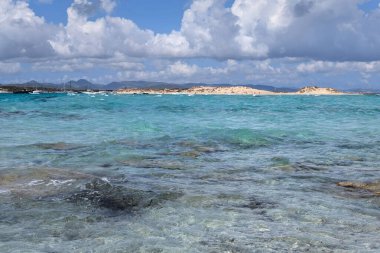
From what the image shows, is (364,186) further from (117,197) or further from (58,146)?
(58,146)

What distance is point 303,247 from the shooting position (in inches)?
283

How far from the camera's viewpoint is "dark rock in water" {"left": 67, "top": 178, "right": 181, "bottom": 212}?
32.1ft

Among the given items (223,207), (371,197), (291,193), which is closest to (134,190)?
(223,207)

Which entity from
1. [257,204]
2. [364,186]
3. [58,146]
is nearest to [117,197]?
[257,204]

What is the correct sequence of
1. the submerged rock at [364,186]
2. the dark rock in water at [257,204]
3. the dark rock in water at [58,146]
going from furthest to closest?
1. the dark rock in water at [58,146]
2. the submerged rock at [364,186]
3. the dark rock in water at [257,204]

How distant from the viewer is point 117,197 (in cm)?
1043

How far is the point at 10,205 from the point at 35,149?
9.65 m

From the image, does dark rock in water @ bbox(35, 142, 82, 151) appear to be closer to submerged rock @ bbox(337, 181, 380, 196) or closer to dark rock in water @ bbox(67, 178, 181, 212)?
dark rock in water @ bbox(67, 178, 181, 212)

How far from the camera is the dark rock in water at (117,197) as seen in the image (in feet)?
32.1

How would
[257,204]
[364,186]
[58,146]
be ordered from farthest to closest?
1. [58,146]
2. [364,186]
3. [257,204]

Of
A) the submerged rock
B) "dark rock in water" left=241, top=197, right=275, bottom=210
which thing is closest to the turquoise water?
"dark rock in water" left=241, top=197, right=275, bottom=210

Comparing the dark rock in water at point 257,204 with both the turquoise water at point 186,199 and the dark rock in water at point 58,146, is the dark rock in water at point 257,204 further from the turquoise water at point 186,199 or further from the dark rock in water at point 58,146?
the dark rock in water at point 58,146

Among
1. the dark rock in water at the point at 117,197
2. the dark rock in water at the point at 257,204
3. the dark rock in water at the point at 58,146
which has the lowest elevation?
the dark rock in water at the point at 58,146

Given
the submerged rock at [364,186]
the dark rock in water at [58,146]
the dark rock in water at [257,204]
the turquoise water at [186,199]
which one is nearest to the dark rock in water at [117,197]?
the turquoise water at [186,199]
